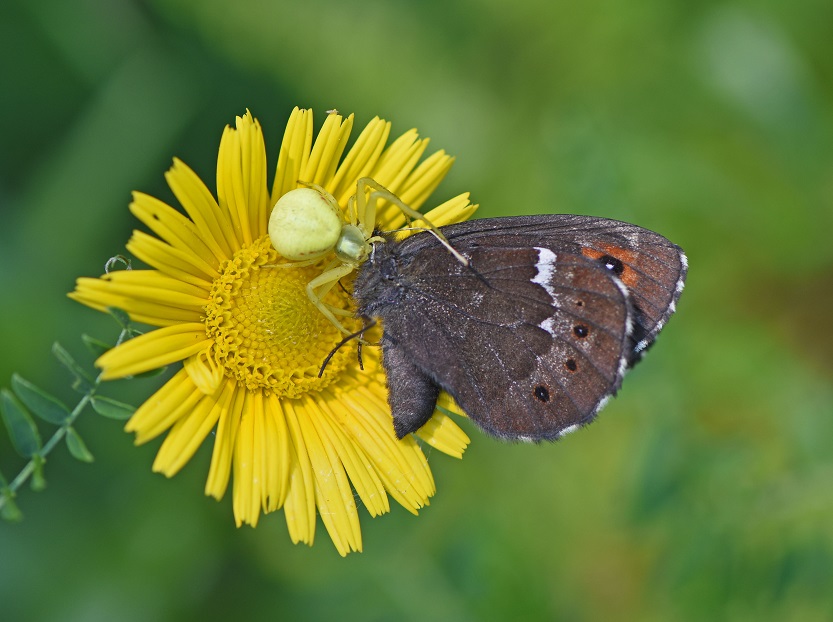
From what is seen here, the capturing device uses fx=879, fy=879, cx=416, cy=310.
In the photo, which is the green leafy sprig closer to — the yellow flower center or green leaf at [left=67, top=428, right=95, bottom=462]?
green leaf at [left=67, top=428, right=95, bottom=462]

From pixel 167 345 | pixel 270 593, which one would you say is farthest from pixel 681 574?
pixel 167 345

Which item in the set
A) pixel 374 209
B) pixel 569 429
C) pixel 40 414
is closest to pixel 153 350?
pixel 40 414

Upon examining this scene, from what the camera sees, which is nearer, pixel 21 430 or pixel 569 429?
pixel 21 430

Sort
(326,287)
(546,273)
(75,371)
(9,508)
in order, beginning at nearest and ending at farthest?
(9,508), (75,371), (546,273), (326,287)

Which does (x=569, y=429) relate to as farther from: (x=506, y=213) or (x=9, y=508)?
(x=506, y=213)

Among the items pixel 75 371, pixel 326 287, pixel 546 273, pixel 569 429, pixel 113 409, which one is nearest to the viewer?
pixel 75 371

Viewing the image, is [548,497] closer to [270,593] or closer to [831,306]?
[270,593]

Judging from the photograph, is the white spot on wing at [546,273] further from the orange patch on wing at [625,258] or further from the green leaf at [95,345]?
the green leaf at [95,345]

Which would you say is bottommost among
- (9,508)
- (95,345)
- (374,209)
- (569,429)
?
(9,508)

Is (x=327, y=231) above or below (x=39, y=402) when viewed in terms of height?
above
